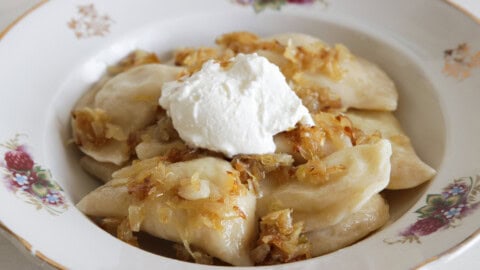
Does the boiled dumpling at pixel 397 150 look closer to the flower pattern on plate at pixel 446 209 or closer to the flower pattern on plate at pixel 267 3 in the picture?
the flower pattern on plate at pixel 446 209

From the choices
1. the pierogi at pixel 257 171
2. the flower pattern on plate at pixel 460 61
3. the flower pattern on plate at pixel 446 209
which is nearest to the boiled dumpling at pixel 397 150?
the pierogi at pixel 257 171

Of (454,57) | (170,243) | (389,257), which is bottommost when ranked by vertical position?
(170,243)

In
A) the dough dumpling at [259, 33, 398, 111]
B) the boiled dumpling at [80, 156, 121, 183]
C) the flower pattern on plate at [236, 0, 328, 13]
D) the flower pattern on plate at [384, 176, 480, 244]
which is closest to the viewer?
the flower pattern on plate at [384, 176, 480, 244]

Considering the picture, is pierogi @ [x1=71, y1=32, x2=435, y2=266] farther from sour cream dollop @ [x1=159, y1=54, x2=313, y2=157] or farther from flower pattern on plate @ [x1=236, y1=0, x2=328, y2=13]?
flower pattern on plate @ [x1=236, y1=0, x2=328, y2=13]

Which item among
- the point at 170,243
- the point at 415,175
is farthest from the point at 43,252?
the point at 415,175

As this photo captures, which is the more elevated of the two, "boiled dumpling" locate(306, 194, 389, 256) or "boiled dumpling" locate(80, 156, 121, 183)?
"boiled dumpling" locate(80, 156, 121, 183)

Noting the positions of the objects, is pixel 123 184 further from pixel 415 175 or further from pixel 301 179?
pixel 415 175

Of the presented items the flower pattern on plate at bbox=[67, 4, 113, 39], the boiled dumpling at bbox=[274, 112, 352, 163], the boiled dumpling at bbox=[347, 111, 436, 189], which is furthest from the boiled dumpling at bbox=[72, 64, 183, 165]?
the boiled dumpling at bbox=[347, 111, 436, 189]
